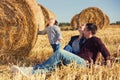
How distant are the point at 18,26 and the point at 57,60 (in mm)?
2868

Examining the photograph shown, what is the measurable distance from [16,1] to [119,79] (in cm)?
407

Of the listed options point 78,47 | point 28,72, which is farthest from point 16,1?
point 28,72

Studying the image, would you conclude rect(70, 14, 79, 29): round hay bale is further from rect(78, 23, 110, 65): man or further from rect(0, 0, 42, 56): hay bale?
rect(78, 23, 110, 65): man

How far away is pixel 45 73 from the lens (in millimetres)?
5258

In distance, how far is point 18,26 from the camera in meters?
8.26

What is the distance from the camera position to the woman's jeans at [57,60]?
555cm

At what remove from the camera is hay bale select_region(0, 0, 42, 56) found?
8.09 meters

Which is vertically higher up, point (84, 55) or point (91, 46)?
point (91, 46)

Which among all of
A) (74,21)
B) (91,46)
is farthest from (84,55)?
(74,21)

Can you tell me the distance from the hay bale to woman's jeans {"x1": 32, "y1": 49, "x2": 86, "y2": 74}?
2.46 m

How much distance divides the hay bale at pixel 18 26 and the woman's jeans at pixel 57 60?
96.8 inches

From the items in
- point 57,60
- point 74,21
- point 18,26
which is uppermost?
point 18,26

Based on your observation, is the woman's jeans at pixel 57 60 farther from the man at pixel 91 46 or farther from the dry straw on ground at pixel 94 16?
the dry straw on ground at pixel 94 16

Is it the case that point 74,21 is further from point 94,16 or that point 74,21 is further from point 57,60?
point 57,60
